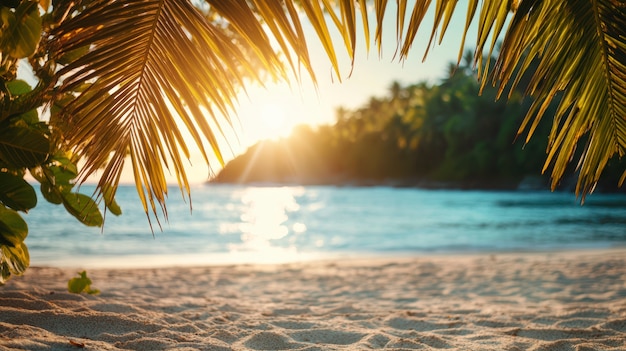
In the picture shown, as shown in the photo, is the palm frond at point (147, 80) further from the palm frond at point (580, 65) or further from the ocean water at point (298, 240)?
the ocean water at point (298, 240)

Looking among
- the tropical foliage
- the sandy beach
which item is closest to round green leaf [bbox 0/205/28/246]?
the tropical foliage

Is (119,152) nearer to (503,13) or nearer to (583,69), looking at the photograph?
(503,13)

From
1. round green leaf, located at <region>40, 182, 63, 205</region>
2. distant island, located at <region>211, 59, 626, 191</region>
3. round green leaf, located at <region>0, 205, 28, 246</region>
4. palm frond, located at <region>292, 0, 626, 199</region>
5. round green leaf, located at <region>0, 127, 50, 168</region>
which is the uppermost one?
distant island, located at <region>211, 59, 626, 191</region>

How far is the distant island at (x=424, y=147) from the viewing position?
50463 mm

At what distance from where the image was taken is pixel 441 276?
6.29 m

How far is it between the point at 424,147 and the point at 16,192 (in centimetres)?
6601

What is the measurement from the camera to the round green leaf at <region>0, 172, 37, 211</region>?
2156 mm

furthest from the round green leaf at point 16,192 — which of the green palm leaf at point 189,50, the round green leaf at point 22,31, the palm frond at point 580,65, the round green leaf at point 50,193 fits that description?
the palm frond at point 580,65

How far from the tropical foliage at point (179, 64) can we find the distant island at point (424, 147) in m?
35.4

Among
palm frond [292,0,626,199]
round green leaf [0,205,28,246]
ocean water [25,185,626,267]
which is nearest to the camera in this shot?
palm frond [292,0,626,199]

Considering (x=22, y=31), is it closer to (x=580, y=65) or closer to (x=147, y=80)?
(x=147, y=80)

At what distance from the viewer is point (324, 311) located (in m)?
3.91

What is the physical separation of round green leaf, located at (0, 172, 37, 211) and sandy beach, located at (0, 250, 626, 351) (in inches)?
23.3

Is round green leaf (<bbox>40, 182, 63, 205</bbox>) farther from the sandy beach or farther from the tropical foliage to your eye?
the sandy beach
